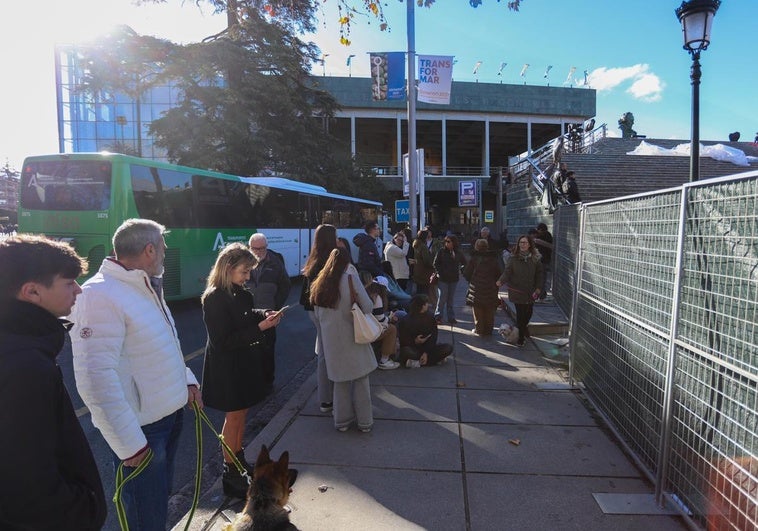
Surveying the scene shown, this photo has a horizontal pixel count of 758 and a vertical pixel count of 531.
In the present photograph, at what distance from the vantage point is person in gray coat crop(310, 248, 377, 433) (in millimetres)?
4168

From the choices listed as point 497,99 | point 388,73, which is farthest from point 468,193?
point 497,99

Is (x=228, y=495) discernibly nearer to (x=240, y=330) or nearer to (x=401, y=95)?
(x=240, y=330)

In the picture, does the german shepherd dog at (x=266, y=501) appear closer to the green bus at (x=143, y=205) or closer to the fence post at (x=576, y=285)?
the fence post at (x=576, y=285)

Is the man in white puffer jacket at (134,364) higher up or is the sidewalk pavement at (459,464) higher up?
the man in white puffer jacket at (134,364)

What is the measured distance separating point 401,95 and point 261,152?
9.31 metres

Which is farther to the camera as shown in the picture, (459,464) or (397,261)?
(397,261)

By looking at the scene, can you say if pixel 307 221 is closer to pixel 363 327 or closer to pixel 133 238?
pixel 363 327

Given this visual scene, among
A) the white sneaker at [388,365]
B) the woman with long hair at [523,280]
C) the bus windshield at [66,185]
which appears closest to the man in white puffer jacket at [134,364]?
the white sneaker at [388,365]

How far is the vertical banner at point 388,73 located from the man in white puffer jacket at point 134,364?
13.2 metres

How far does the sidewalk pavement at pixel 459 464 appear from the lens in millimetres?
3051

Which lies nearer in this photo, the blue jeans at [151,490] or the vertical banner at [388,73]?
the blue jeans at [151,490]

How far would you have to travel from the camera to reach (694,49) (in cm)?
742

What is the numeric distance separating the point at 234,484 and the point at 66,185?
8927 mm

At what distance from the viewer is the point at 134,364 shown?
222cm
